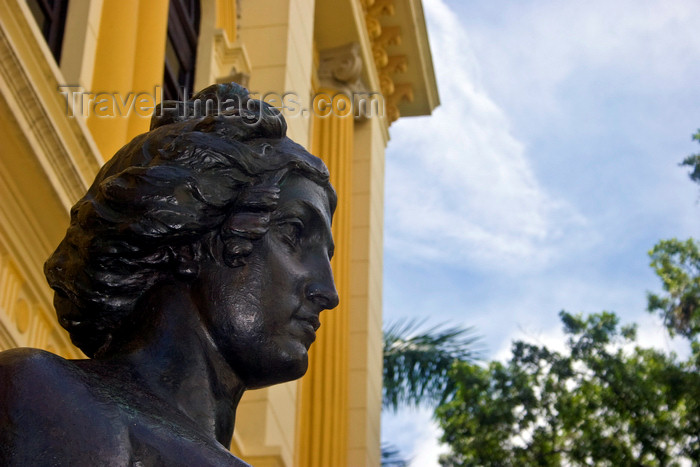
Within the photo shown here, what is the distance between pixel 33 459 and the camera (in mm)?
1877

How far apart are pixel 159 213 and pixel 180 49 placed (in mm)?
10572

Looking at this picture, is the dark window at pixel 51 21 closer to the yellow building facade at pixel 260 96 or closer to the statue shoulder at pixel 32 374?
the yellow building facade at pixel 260 96

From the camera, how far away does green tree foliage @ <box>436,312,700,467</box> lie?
19016mm

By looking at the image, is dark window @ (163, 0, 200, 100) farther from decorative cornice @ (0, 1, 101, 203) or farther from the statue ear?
the statue ear

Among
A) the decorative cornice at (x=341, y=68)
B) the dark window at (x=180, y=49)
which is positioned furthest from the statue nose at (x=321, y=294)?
the decorative cornice at (x=341, y=68)

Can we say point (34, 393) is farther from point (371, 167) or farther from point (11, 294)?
point (371, 167)

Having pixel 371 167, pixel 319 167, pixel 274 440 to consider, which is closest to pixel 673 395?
pixel 371 167

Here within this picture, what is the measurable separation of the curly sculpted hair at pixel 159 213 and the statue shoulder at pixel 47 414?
0.33 meters

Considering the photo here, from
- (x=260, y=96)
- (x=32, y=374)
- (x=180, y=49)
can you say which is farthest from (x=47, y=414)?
(x=180, y=49)

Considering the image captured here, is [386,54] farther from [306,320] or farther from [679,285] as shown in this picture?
[306,320]

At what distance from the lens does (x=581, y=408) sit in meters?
19.9

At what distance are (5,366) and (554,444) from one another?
1868 cm

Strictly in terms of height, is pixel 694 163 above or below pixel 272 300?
above

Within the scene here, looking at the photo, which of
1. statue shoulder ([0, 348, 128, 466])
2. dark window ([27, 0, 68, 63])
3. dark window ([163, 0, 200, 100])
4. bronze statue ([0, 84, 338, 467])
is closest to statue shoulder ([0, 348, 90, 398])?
statue shoulder ([0, 348, 128, 466])
